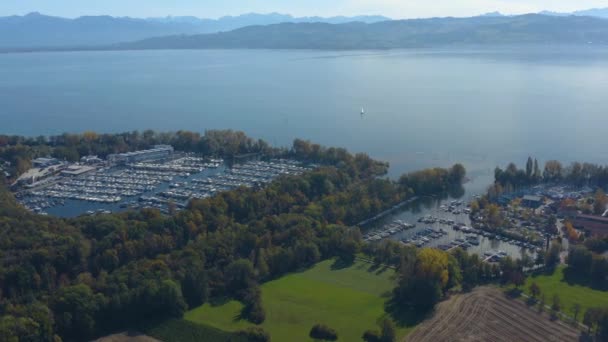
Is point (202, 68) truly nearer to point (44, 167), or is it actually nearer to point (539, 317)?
point (44, 167)

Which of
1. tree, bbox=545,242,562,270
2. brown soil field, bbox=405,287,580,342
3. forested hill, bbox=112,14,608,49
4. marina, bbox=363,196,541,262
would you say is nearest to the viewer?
brown soil field, bbox=405,287,580,342

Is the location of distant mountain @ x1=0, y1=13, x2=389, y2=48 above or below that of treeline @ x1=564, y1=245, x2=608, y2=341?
above

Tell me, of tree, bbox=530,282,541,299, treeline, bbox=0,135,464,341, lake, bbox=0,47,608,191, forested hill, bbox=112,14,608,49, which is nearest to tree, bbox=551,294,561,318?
tree, bbox=530,282,541,299

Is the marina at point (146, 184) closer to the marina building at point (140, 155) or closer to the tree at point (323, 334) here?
the marina building at point (140, 155)

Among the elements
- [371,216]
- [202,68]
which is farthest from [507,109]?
[202,68]

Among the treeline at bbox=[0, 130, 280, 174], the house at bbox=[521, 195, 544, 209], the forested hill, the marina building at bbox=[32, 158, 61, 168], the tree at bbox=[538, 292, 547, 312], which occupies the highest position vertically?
the forested hill

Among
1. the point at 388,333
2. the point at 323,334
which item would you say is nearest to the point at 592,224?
the point at 388,333

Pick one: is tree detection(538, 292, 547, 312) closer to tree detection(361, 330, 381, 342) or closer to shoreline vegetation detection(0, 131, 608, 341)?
shoreline vegetation detection(0, 131, 608, 341)
